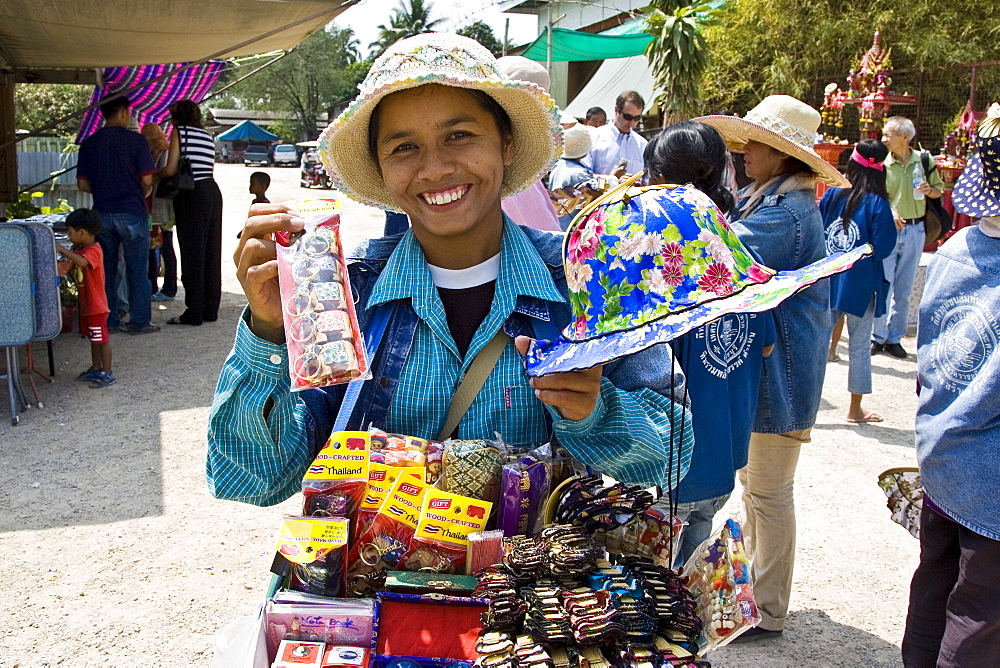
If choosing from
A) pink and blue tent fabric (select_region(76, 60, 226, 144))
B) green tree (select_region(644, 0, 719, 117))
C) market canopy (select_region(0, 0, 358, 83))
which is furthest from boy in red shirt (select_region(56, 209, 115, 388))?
green tree (select_region(644, 0, 719, 117))

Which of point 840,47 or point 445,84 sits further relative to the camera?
point 840,47

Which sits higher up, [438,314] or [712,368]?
[438,314]

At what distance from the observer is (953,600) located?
99.1 inches

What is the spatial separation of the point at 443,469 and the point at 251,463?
1.40 feet

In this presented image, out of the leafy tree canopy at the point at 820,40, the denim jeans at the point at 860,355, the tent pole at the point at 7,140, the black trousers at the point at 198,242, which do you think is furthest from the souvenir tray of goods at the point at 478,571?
the leafy tree canopy at the point at 820,40

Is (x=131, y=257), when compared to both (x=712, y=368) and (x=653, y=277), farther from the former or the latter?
(x=653, y=277)

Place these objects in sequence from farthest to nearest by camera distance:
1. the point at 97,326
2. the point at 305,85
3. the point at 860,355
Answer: the point at 305,85 → the point at 97,326 → the point at 860,355

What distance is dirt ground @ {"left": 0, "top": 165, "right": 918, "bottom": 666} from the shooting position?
3518mm

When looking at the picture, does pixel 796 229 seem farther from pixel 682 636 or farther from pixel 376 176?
pixel 682 636

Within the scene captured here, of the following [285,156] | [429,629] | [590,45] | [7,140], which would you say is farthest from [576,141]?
[285,156]

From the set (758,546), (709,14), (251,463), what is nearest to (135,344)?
(758,546)

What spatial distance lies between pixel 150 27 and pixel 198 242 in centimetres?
242

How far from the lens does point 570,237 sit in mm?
1641

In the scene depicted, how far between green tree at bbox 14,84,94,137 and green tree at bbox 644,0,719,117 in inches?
643
